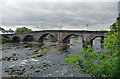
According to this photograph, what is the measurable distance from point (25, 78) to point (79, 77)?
10.8 m

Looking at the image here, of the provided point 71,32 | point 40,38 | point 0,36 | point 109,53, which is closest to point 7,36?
point 0,36

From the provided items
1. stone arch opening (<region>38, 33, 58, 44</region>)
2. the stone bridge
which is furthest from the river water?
stone arch opening (<region>38, 33, 58, 44</region>)

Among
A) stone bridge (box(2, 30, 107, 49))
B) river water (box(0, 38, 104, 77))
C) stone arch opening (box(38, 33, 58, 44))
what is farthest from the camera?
stone arch opening (box(38, 33, 58, 44))

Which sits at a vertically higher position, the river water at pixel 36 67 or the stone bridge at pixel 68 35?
the stone bridge at pixel 68 35

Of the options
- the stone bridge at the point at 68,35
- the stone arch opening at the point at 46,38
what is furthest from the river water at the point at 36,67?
the stone arch opening at the point at 46,38

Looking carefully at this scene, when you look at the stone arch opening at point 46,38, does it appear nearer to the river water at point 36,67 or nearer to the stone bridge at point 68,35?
the stone bridge at point 68,35

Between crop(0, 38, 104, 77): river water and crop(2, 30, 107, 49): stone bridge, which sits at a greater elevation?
crop(2, 30, 107, 49): stone bridge

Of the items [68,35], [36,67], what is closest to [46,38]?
[68,35]

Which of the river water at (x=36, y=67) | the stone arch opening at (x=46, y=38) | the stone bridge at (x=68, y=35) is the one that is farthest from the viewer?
the stone arch opening at (x=46, y=38)

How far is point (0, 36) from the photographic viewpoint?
82750 mm

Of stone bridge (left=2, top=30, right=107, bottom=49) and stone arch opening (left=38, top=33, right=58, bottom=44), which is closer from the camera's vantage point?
stone bridge (left=2, top=30, right=107, bottom=49)

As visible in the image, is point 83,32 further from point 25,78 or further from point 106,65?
point 106,65

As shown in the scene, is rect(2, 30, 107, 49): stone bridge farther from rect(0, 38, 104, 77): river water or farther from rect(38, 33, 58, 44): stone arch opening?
rect(0, 38, 104, 77): river water

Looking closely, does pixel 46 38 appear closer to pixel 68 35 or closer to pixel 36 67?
pixel 68 35
